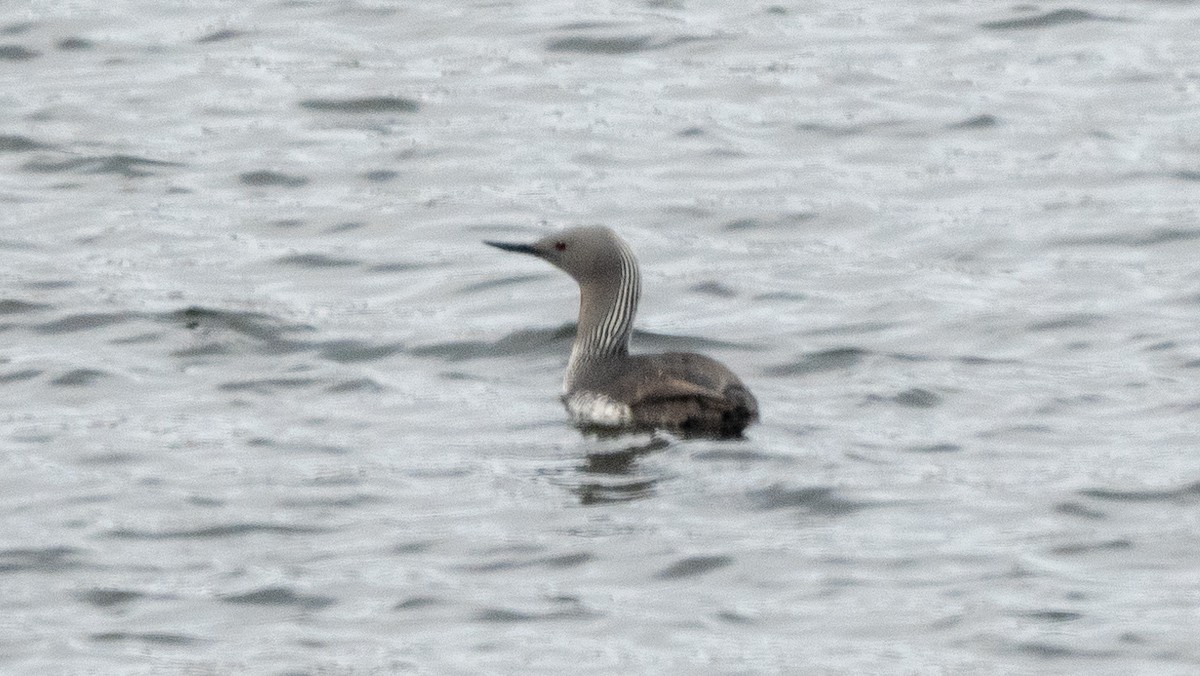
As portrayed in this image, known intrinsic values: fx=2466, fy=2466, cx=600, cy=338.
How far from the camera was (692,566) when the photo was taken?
9406 millimetres

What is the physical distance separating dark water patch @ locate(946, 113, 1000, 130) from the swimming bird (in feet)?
17.0

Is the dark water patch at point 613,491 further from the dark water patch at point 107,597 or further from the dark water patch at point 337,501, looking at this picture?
the dark water patch at point 107,597

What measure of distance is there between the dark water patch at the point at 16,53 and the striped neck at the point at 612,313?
7.78 m

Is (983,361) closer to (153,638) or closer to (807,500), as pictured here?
(807,500)

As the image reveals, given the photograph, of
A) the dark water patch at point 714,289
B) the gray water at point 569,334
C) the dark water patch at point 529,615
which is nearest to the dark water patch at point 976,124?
the gray water at point 569,334

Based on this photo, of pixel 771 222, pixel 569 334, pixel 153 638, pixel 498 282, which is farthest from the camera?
pixel 771 222

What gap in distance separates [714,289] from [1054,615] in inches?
216

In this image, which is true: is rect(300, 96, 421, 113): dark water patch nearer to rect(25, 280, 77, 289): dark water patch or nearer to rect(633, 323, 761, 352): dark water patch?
rect(25, 280, 77, 289): dark water patch

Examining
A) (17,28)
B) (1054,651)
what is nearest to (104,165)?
(17,28)

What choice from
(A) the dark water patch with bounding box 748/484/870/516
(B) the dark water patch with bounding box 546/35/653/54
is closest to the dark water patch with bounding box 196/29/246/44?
(B) the dark water patch with bounding box 546/35/653/54

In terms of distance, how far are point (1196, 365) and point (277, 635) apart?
5570 millimetres

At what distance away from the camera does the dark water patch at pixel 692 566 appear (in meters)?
9.34

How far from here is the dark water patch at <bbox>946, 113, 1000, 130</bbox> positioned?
16.9 meters

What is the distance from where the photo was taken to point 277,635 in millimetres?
8750
